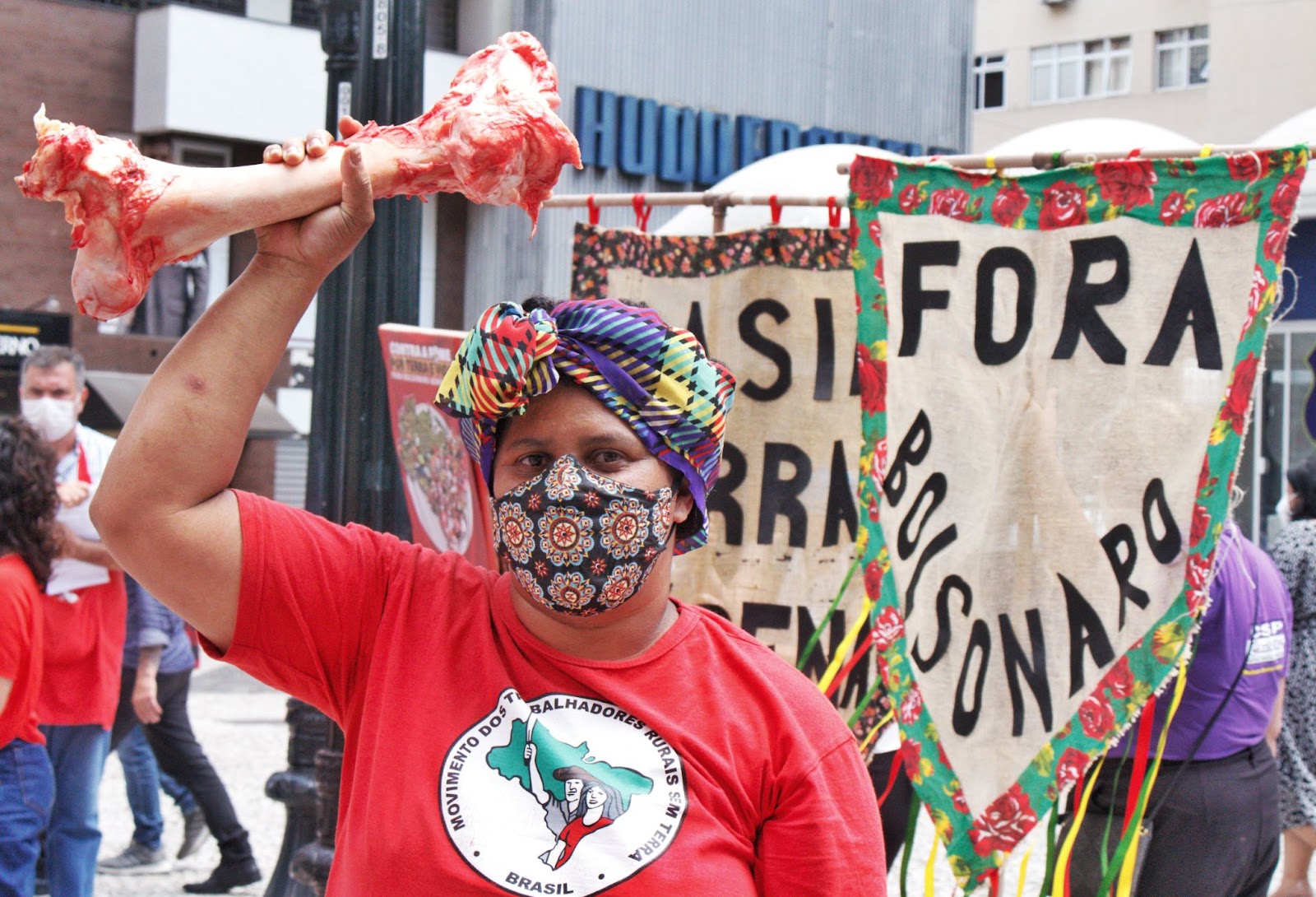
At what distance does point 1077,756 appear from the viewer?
11.4ft

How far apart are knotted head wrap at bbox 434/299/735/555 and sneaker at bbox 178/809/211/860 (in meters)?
5.00

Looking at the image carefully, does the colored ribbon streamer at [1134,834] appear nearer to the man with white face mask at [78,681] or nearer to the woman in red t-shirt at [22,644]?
the woman in red t-shirt at [22,644]

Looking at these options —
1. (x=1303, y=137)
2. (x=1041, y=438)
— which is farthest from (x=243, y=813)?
(x=1303, y=137)

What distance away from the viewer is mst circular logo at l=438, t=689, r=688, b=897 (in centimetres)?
179

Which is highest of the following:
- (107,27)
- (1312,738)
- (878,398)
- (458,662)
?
(107,27)

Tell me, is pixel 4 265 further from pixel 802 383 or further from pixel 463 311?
pixel 802 383

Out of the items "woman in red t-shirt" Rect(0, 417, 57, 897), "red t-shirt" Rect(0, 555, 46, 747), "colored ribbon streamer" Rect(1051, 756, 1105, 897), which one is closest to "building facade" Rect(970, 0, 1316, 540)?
"colored ribbon streamer" Rect(1051, 756, 1105, 897)

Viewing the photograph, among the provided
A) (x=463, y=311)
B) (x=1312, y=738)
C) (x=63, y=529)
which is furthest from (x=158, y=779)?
(x=463, y=311)

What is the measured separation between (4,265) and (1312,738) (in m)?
14.5

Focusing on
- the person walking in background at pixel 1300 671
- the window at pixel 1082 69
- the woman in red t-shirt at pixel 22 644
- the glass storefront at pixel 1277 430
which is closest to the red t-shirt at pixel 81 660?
the woman in red t-shirt at pixel 22 644

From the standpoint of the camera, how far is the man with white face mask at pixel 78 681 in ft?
16.6

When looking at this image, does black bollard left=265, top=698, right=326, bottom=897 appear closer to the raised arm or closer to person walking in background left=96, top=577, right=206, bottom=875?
person walking in background left=96, top=577, right=206, bottom=875

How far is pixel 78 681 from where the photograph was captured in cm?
508

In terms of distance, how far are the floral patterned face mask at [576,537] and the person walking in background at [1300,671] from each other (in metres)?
4.65
